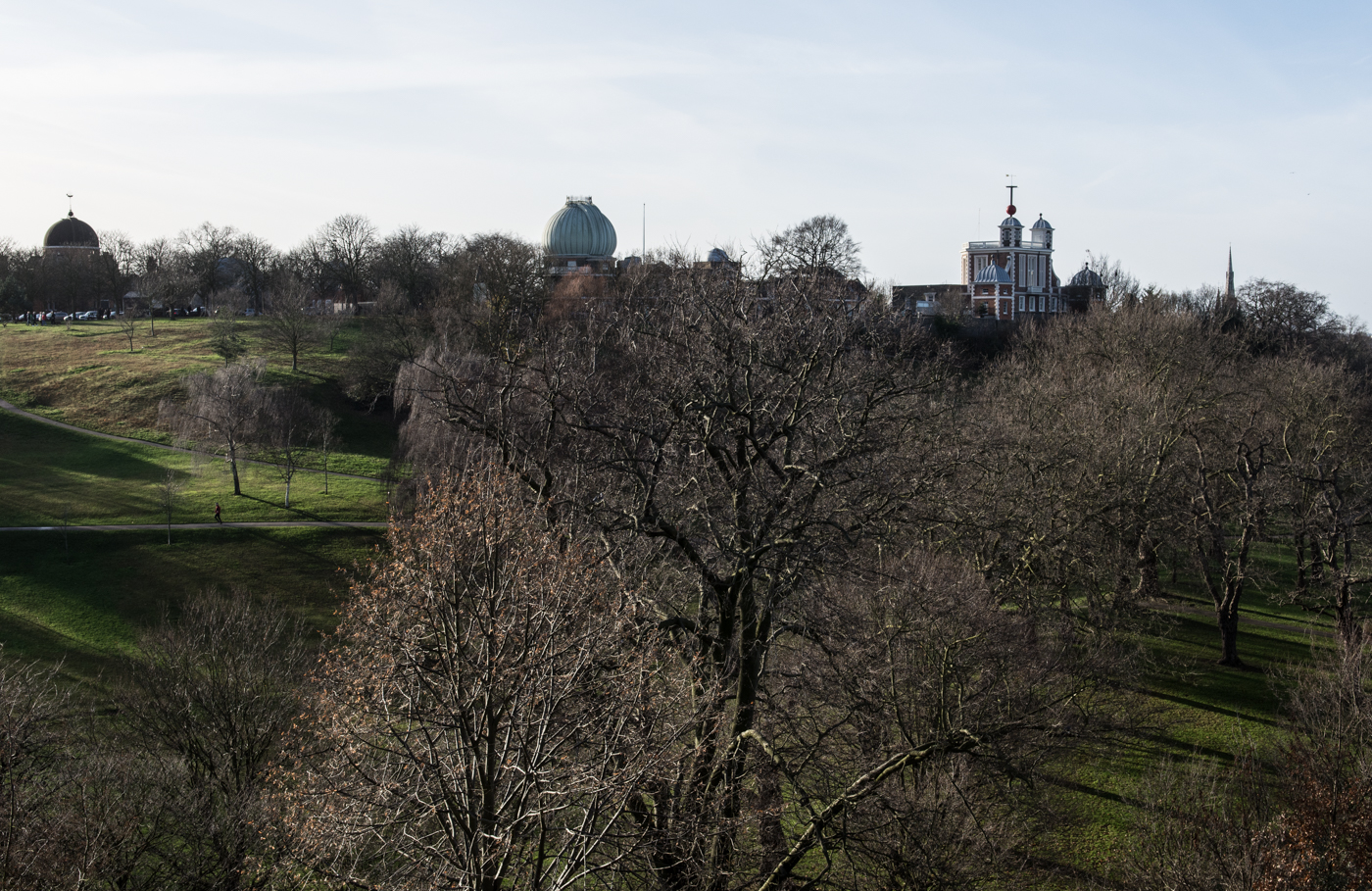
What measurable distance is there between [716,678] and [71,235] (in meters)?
105

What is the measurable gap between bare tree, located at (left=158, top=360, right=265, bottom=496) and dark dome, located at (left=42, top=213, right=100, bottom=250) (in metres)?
63.6

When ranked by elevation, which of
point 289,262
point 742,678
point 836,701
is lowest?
point 836,701

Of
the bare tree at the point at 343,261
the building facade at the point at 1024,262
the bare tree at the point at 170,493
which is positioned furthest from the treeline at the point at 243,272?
the building facade at the point at 1024,262

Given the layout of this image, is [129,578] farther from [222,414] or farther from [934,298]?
[934,298]

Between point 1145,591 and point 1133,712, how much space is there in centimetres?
706

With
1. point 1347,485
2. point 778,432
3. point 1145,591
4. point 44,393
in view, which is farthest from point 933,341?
point 44,393

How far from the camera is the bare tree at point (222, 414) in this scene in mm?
40194

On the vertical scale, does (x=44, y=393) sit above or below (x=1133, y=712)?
above

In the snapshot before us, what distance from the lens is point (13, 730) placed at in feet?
43.9

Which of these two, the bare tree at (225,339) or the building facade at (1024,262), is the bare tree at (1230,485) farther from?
the building facade at (1024,262)

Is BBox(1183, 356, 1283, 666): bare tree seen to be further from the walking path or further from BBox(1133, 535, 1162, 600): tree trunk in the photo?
the walking path

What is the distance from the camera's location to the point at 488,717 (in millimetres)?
8773

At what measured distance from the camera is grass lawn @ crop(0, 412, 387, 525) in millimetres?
36969

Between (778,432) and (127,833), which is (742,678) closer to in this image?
(778,432)
